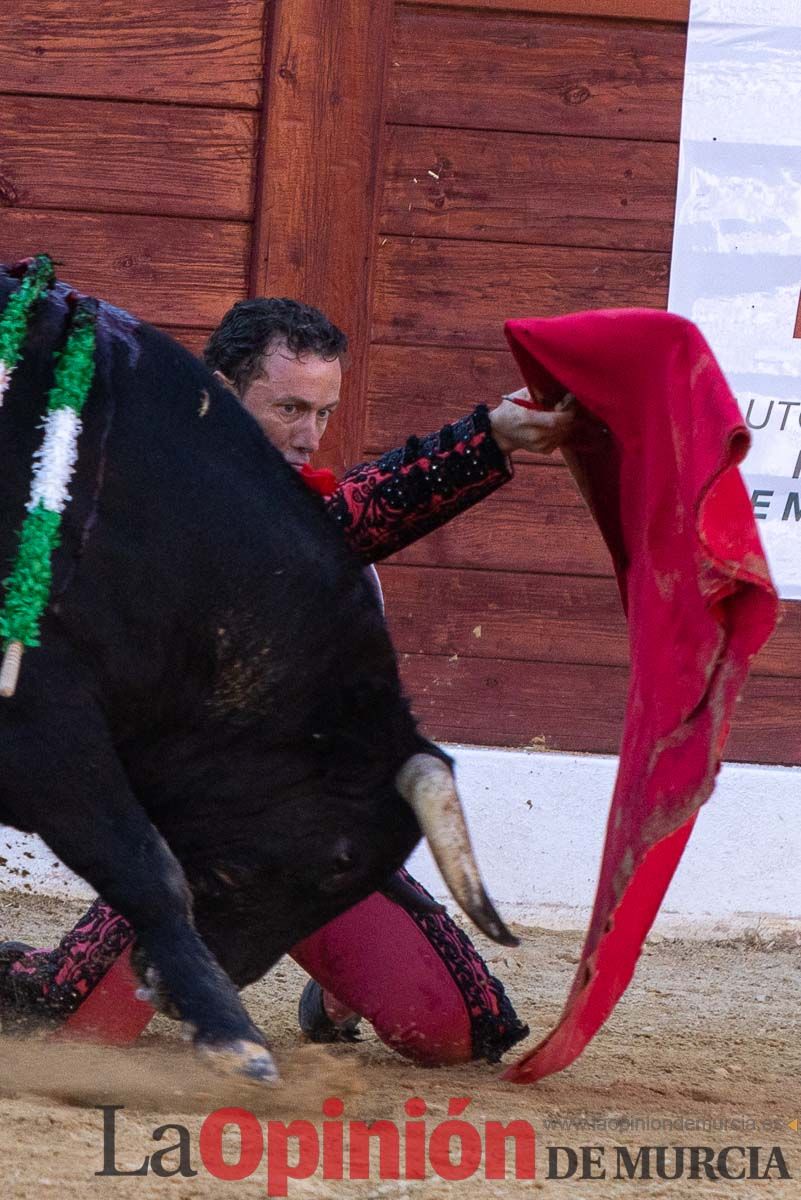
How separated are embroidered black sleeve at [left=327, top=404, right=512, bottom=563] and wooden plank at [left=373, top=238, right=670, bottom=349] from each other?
1.93 meters

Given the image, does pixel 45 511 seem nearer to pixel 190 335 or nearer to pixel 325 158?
pixel 190 335

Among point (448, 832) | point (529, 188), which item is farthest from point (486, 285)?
point (448, 832)

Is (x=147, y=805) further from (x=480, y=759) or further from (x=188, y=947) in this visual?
(x=480, y=759)

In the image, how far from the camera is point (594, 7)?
4.38 metres

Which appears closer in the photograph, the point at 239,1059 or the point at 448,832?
the point at 239,1059

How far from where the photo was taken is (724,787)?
431 centimetres

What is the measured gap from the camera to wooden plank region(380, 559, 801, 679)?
14.6 ft

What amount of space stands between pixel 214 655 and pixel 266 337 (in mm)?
683

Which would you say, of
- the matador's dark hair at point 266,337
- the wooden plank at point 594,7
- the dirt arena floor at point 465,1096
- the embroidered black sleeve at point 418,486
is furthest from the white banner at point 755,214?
the embroidered black sleeve at point 418,486

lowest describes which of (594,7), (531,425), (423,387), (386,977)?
(386,977)

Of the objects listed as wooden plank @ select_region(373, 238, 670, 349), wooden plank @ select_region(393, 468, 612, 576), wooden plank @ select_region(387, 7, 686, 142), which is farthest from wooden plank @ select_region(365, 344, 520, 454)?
wooden plank @ select_region(387, 7, 686, 142)

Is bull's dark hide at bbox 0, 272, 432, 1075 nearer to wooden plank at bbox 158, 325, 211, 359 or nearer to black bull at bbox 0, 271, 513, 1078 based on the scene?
black bull at bbox 0, 271, 513, 1078

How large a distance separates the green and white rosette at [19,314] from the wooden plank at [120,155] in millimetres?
1930

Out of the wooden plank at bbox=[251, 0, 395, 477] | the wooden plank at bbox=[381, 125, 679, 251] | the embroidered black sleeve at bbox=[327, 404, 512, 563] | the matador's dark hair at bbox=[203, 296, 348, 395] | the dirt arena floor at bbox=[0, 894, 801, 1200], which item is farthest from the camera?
the wooden plank at bbox=[381, 125, 679, 251]
